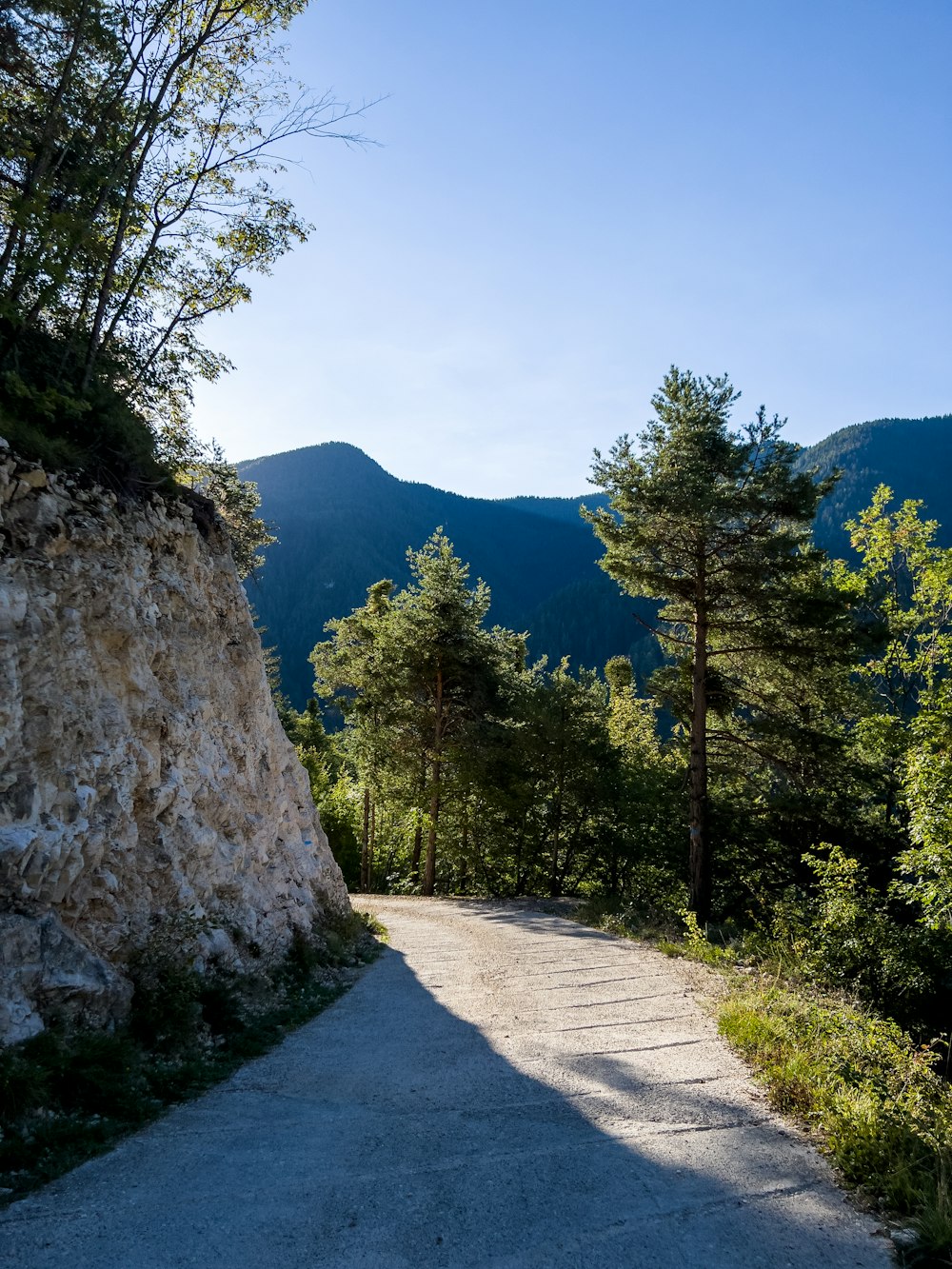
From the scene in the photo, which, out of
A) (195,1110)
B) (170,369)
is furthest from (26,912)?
(170,369)

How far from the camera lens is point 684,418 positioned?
53.5 feet

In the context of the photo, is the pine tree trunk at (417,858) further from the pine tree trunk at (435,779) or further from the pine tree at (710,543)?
the pine tree at (710,543)

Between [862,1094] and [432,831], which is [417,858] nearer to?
[432,831]

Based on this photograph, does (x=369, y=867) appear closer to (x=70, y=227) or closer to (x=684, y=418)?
(x=684, y=418)

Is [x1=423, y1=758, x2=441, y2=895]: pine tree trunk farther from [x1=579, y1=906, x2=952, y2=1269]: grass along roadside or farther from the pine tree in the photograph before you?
[x1=579, y1=906, x2=952, y2=1269]: grass along roadside

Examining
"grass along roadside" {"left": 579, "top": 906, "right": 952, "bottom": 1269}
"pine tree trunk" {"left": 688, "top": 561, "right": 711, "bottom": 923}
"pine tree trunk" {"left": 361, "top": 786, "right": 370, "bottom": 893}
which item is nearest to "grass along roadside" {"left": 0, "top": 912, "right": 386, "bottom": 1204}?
"grass along roadside" {"left": 579, "top": 906, "right": 952, "bottom": 1269}

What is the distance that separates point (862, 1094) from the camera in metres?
5.26

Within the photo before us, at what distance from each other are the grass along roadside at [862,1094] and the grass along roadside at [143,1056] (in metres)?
4.83

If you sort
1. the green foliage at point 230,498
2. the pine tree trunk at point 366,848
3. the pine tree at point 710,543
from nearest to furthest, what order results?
the green foliage at point 230,498, the pine tree at point 710,543, the pine tree trunk at point 366,848

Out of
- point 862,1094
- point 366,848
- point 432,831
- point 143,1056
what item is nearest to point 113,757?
point 143,1056

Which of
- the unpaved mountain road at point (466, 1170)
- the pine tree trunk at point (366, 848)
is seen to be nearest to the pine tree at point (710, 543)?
the unpaved mountain road at point (466, 1170)

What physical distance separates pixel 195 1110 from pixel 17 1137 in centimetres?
139

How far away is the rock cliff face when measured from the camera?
19.0ft

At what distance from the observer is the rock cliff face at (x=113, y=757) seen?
579cm
